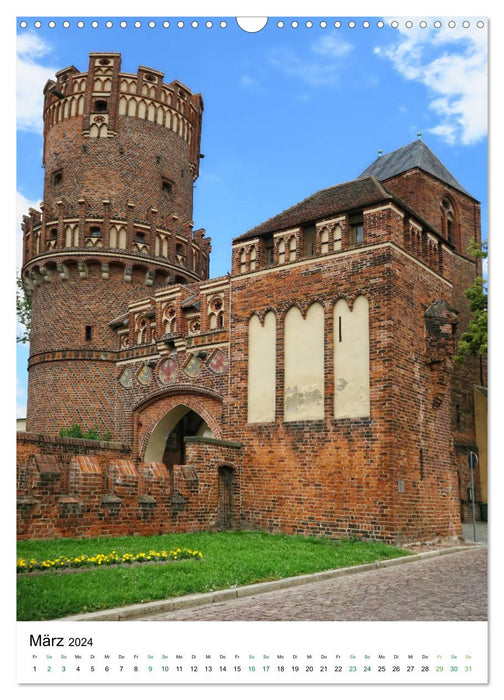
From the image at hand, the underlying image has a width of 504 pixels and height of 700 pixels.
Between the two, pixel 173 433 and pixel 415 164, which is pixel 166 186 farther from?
pixel 173 433

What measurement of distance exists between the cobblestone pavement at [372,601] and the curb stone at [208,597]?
0.15 m

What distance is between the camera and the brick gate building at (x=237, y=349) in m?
14.9

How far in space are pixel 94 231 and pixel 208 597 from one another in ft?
56.7

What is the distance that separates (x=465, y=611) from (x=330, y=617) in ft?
3.66

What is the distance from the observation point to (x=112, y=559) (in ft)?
32.8

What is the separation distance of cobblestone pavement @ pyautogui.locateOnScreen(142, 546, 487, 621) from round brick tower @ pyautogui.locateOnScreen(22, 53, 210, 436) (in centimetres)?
1366

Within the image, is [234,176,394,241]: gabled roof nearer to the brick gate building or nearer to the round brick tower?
the brick gate building

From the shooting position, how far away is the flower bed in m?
8.86

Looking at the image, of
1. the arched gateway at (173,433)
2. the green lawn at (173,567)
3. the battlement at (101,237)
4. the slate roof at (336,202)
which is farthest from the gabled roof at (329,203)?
the green lawn at (173,567)

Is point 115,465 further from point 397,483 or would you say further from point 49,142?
point 49,142

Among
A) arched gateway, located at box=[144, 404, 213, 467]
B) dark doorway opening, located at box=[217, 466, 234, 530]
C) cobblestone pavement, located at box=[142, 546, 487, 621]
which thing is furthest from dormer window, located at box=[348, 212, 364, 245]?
cobblestone pavement, located at box=[142, 546, 487, 621]

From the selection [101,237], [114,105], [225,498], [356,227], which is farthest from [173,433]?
[114,105]

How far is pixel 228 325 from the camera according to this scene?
18.5 m
